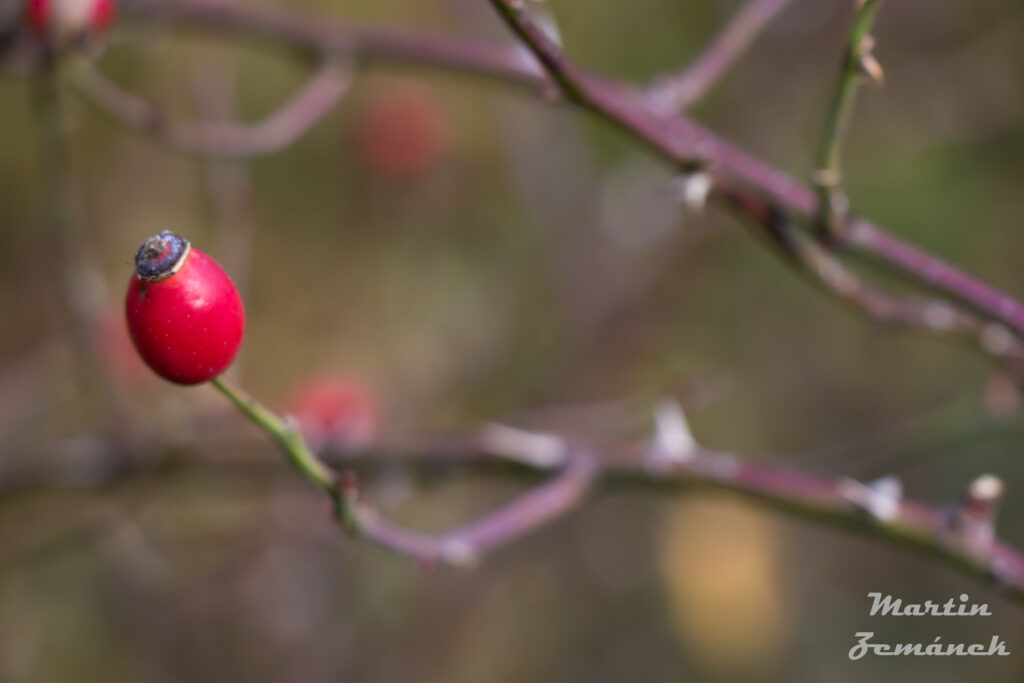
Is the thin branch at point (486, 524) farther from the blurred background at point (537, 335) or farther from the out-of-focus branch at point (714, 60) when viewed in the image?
the blurred background at point (537, 335)

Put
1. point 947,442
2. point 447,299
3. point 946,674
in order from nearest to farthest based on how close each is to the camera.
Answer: point 947,442 → point 946,674 → point 447,299

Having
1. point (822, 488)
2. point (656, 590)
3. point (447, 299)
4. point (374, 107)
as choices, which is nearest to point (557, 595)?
point (656, 590)

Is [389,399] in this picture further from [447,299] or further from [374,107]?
[374,107]

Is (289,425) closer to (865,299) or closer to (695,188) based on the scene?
(695,188)

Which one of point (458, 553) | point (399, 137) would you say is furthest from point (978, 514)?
point (399, 137)

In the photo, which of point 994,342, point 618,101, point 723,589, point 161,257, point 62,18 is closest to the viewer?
point 161,257

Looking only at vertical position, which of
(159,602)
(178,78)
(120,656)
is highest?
(178,78)

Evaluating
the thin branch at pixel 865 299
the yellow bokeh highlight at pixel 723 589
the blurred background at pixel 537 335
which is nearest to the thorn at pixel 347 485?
the thin branch at pixel 865 299
